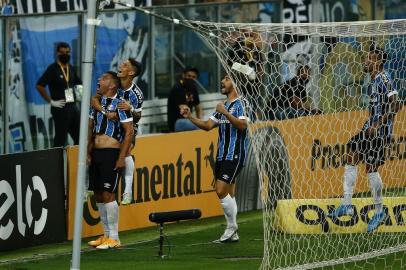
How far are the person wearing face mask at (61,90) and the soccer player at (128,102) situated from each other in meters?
3.93

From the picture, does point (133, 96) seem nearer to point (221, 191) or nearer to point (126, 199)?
point (126, 199)

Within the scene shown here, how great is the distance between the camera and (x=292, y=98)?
15.2m

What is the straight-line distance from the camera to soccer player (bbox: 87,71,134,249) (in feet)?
53.0

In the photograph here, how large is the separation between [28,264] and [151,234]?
294 centimetres

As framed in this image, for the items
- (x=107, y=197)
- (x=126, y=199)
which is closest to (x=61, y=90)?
(x=126, y=199)

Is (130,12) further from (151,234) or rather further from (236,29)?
(236,29)

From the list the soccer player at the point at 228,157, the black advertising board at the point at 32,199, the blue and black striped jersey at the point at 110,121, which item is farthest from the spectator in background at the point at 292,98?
the black advertising board at the point at 32,199

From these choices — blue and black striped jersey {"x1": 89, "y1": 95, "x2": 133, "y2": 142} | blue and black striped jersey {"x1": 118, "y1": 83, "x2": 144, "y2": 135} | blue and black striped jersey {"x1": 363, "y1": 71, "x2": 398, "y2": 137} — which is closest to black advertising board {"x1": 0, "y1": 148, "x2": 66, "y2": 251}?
blue and black striped jersey {"x1": 89, "y1": 95, "x2": 133, "y2": 142}

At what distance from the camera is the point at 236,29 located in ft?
46.4

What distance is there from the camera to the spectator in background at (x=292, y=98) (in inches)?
586

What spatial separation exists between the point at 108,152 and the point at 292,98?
2.37 m

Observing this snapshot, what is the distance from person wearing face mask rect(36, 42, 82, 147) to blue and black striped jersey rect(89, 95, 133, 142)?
494 cm

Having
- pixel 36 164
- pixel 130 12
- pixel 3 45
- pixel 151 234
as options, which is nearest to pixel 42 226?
pixel 36 164

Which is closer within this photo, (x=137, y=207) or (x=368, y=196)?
(x=368, y=196)
